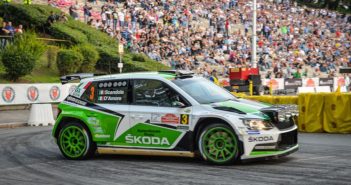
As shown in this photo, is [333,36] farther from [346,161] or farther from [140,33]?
[346,161]

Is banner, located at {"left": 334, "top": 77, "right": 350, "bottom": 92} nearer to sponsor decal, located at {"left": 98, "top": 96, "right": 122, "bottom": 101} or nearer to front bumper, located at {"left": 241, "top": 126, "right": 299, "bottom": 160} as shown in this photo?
sponsor decal, located at {"left": 98, "top": 96, "right": 122, "bottom": 101}

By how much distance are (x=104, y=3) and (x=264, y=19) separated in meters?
14.2

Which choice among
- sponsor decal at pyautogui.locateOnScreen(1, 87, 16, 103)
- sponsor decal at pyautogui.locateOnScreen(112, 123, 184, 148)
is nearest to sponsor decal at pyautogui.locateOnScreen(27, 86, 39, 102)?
sponsor decal at pyautogui.locateOnScreen(1, 87, 16, 103)

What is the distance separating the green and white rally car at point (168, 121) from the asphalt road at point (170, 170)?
0.26m

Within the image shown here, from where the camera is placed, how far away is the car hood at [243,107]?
9961mm

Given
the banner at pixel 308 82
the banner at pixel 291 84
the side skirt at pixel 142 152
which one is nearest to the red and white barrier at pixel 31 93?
the side skirt at pixel 142 152

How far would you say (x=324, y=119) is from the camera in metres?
16.3

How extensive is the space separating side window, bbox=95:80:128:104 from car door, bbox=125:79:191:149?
0.18m

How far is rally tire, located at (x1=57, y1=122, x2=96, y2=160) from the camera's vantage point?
36.8ft

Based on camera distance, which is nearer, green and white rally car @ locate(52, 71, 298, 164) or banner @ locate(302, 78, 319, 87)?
green and white rally car @ locate(52, 71, 298, 164)

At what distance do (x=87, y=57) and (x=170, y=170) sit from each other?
21643mm

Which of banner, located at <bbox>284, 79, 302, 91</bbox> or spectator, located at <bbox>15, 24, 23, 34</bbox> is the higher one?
spectator, located at <bbox>15, 24, 23, 34</bbox>

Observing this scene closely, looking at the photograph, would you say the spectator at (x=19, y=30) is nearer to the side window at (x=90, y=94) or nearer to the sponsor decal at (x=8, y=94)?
the sponsor decal at (x=8, y=94)

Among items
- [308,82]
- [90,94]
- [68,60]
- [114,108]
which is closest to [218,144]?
[114,108]
